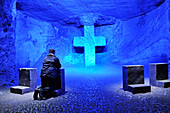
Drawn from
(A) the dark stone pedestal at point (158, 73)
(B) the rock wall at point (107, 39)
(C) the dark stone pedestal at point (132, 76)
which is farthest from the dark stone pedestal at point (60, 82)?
(B) the rock wall at point (107, 39)

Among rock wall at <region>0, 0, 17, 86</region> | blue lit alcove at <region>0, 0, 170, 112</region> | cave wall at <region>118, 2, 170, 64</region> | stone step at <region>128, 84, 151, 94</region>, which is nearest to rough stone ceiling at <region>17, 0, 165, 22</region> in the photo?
blue lit alcove at <region>0, 0, 170, 112</region>

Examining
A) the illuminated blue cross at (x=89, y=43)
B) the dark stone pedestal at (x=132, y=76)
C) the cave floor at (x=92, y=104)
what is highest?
the illuminated blue cross at (x=89, y=43)

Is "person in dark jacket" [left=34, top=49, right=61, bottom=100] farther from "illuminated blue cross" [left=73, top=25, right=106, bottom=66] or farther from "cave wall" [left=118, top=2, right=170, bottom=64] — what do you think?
"illuminated blue cross" [left=73, top=25, right=106, bottom=66]

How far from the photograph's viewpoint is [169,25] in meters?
4.99

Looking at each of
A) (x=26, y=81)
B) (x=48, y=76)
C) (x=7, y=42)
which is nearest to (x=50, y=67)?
(x=48, y=76)

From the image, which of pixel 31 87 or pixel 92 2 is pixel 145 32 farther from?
pixel 31 87

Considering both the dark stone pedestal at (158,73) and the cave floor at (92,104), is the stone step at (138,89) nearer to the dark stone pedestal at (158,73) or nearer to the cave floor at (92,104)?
the cave floor at (92,104)

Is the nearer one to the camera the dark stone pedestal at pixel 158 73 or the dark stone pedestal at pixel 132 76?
the dark stone pedestal at pixel 132 76

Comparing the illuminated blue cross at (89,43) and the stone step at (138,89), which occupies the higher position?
the illuminated blue cross at (89,43)

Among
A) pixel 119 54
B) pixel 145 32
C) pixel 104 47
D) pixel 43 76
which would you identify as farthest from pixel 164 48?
pixel 43 76

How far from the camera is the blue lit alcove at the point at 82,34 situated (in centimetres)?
516

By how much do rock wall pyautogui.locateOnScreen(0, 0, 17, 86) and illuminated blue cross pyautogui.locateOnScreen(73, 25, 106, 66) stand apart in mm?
4763

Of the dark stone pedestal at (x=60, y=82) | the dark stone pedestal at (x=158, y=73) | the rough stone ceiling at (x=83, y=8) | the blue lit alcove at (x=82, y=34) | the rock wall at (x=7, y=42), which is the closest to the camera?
the dark stone pedestal at (x=60, y=82)

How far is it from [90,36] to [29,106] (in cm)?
724
